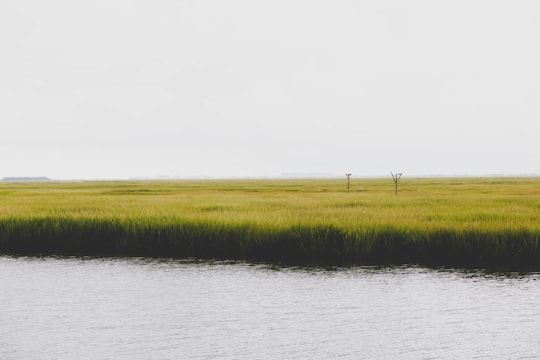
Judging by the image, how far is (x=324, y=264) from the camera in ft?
53.6

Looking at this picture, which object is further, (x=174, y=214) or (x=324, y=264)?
(x=174, y=214)

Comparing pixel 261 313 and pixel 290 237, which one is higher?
pixel 290 237

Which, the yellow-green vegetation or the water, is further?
the yellow-green vegetation

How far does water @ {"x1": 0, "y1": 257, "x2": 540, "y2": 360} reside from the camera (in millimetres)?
9062

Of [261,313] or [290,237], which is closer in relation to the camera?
[261,313]

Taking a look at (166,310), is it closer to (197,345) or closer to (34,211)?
(197,345)

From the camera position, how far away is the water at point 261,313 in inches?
357

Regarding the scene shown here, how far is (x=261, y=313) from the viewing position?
11.2 meters

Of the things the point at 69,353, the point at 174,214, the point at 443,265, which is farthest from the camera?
the point at 174,214

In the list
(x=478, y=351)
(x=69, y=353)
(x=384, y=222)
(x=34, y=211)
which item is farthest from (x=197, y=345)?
(x=34, y=211)

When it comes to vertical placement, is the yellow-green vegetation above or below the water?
above

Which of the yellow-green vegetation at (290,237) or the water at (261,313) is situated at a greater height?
the yellow-green vegetation at (290,237)

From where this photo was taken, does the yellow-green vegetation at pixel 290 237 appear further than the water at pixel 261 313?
Yes

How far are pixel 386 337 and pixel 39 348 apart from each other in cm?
559
